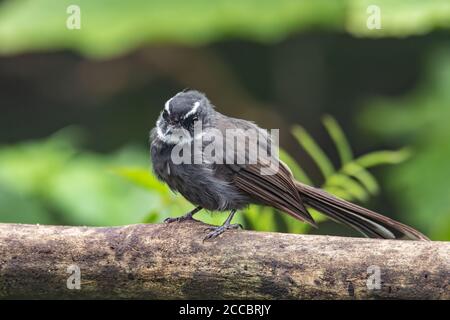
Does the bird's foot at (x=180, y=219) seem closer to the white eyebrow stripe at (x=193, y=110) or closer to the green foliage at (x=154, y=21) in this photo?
the white eyebrow stripe at (x=193, y=110)

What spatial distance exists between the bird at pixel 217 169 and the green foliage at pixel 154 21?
1.90m

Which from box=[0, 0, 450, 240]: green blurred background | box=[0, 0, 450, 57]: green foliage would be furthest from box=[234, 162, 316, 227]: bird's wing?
box=[0, 0, 450, 57]: green foliage

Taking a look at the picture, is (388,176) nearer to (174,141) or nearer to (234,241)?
(174,141)

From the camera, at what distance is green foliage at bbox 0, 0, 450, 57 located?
723 centimetres

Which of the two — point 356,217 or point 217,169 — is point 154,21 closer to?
point 217,169

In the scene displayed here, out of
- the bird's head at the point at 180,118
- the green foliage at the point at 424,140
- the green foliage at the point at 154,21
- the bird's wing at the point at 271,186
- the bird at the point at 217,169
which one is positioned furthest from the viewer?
the green foliage at the point at 424,140

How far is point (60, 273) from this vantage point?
4.66m

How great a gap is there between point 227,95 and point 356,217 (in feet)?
14.8

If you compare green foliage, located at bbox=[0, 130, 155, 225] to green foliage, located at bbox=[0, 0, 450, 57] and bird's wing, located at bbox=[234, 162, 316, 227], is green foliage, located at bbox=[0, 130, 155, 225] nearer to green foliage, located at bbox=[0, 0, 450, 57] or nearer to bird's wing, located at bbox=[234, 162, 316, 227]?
green foliage, located at bbox=[0, 0, 450, 57]

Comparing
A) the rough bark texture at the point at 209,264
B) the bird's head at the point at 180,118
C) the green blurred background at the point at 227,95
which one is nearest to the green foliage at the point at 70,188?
the green blurred background at the point at 227,95

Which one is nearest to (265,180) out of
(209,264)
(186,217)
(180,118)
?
(186,217)

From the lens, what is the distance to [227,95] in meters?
9.50

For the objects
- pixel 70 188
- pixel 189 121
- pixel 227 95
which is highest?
pixel 227 95

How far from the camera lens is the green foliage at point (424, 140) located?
24.2 ft
